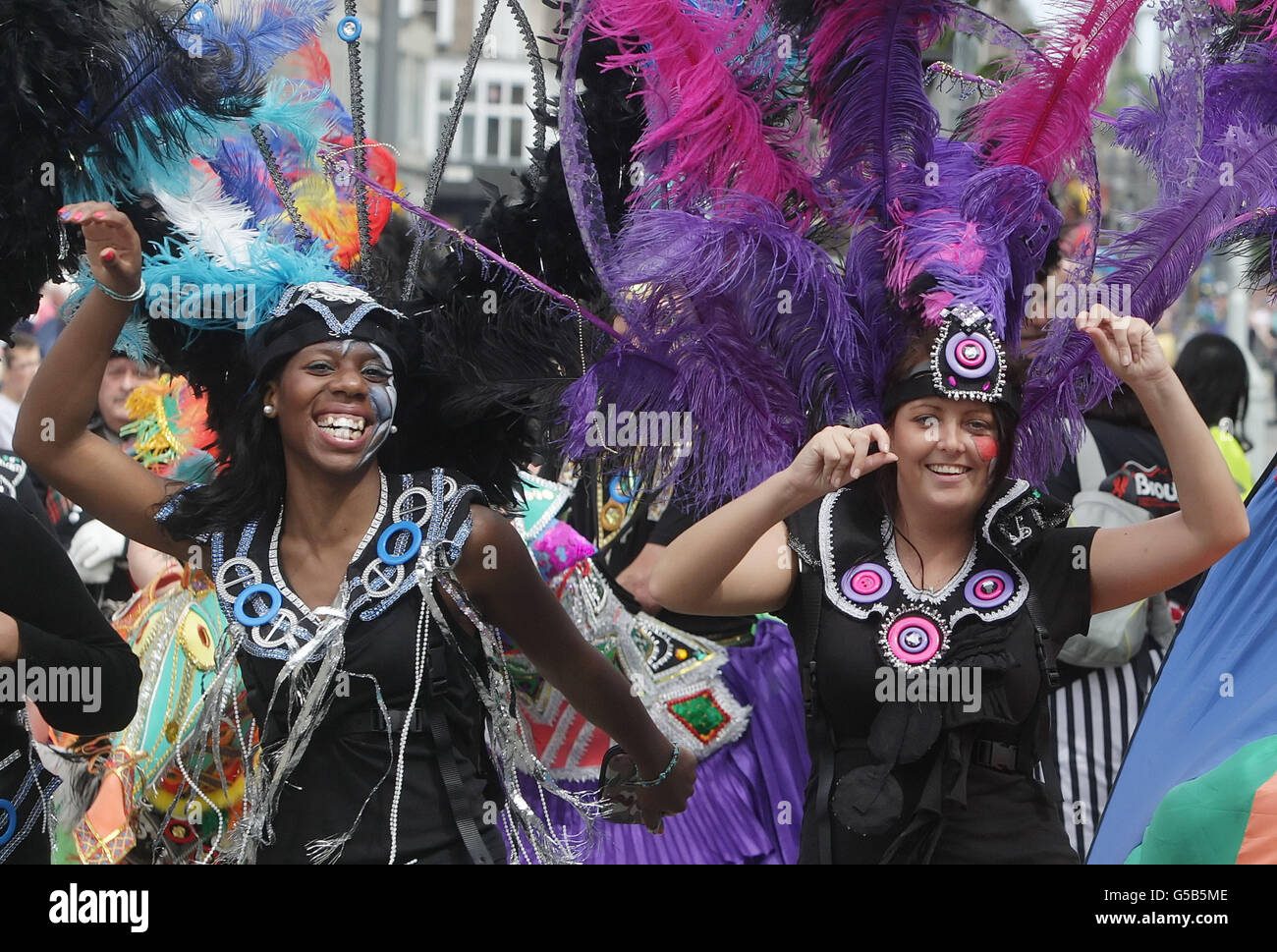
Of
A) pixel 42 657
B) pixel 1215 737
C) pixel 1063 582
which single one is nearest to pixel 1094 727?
pixel 1215 737

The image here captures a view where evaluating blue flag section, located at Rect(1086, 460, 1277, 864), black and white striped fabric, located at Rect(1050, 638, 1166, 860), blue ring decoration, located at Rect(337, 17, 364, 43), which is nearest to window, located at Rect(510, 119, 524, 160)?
black and white striped fabric, located at Rect(1050, 638, 1166, 860)

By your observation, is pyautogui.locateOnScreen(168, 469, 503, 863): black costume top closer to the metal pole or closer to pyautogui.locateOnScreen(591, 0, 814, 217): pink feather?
pyautogui.locateOnScreen(591, 0, 814, 217): pink feather

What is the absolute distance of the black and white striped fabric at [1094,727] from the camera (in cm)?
452

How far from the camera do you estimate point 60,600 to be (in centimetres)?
298

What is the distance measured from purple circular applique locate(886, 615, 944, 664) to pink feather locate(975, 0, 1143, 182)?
855 mm

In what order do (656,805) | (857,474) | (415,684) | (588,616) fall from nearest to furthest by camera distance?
(857,474), (415,684), (656,805), (588,616)

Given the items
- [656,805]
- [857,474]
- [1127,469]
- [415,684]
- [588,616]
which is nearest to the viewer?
[857,474]

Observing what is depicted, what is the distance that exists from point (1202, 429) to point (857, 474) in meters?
0.60

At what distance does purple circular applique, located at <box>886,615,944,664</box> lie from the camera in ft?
9.60

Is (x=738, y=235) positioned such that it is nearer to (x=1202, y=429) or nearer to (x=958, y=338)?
(x=958, y=338)

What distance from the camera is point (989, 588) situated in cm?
298

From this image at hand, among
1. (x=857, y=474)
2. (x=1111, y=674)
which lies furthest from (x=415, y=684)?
(x=1111, y=674)

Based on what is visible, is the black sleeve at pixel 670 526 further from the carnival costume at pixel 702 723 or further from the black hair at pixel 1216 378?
the black hair at pixel 1216 378

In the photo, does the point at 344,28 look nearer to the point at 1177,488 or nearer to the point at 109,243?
the point at 109,243
